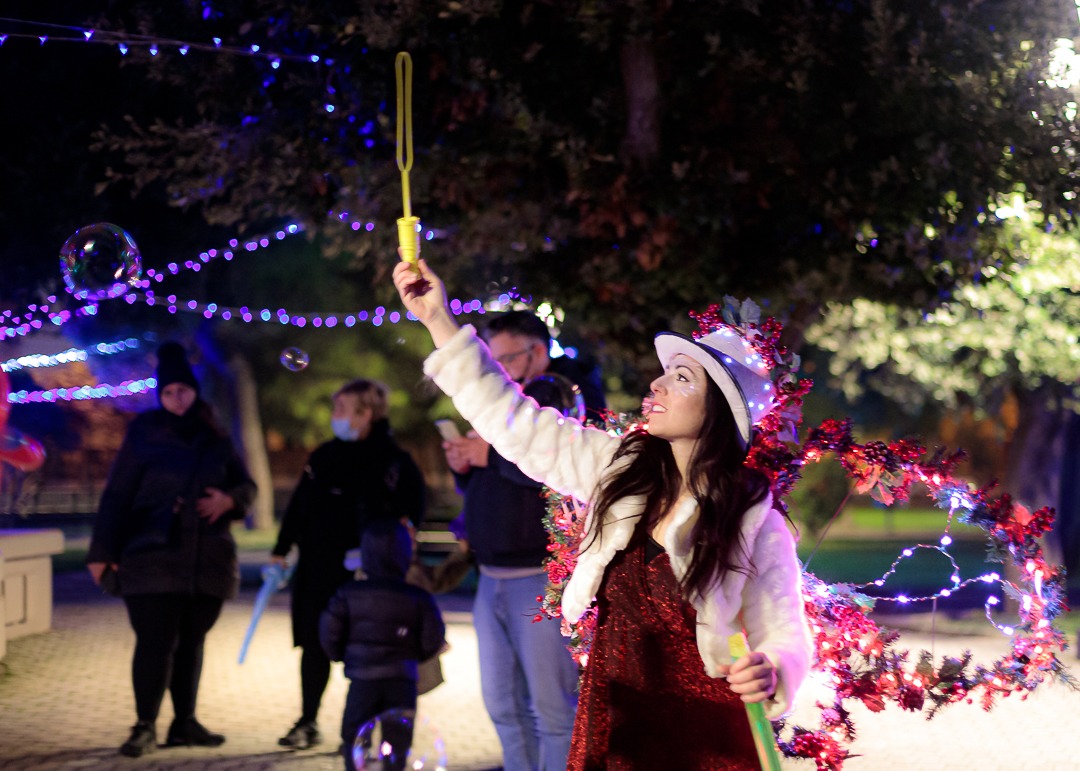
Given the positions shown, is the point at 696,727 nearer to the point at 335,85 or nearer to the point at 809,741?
the point at 809,741

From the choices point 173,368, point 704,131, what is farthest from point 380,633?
point 704,131

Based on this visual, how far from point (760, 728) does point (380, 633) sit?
11.0 ft

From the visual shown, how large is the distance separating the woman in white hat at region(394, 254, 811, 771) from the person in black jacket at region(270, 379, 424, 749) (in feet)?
12.9

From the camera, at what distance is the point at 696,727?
341cm

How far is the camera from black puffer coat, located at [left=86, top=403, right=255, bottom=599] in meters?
7.30

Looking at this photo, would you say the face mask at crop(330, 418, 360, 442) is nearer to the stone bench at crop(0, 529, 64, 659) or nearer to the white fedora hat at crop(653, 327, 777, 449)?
the white fedora hat at crop(653, 327, 777, 449)

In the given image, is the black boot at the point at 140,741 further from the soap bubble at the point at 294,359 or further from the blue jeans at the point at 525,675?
the soap bubble at the point at 294,359

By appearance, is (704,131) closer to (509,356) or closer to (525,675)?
(509,356)

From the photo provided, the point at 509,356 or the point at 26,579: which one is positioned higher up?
the point at 509,356

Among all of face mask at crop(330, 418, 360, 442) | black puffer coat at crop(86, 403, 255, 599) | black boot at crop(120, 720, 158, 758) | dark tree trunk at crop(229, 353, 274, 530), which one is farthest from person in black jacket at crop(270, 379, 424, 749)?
dark tree trunk at crop(229, 353, 274, 530)

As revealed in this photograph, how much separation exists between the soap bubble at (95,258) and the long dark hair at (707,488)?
5.05 metres

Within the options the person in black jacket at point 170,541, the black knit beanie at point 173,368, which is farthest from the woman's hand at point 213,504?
the black knit beanie at point 173,368

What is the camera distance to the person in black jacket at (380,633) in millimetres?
6277

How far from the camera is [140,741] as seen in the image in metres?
7.33
